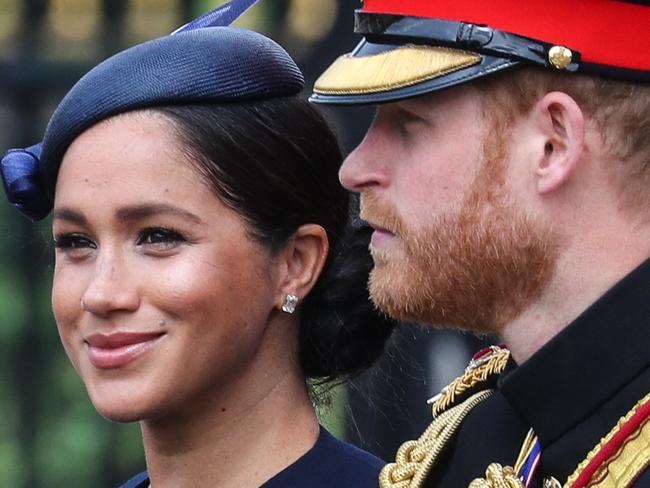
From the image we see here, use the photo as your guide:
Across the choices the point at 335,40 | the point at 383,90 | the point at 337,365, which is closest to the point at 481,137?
the point at 383,90

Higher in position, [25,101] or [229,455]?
[229,455]

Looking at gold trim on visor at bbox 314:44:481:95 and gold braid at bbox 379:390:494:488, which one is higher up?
gold trim on visor at bbox 314:44:481:95

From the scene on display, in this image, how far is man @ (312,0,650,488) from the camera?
2.42m

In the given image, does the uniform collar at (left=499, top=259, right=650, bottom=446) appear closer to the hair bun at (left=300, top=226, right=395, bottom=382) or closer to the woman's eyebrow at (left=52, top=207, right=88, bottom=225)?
the hair bun at (left=300, top=226, right=395, bottom=382)

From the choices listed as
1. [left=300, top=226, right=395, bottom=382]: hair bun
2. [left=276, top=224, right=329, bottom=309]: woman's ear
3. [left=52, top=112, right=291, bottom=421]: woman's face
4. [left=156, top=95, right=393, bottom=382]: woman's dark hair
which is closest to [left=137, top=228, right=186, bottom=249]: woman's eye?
[left=52, top=112, right=291, bottom=421]: woman's face

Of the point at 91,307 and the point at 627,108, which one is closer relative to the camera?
the point at 627,108

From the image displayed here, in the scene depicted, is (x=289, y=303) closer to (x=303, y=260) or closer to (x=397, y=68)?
(x=303, y=260)

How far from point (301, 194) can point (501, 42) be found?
611 mm

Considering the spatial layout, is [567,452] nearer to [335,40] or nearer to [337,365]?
[337,365]

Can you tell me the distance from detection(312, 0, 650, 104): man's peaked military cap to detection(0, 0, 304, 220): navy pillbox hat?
16.1 inches

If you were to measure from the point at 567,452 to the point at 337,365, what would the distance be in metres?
0.75

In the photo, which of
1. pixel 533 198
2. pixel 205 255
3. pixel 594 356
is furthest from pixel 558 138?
pixel 205 255

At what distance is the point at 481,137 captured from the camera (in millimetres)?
2496

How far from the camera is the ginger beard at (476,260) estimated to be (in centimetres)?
247
